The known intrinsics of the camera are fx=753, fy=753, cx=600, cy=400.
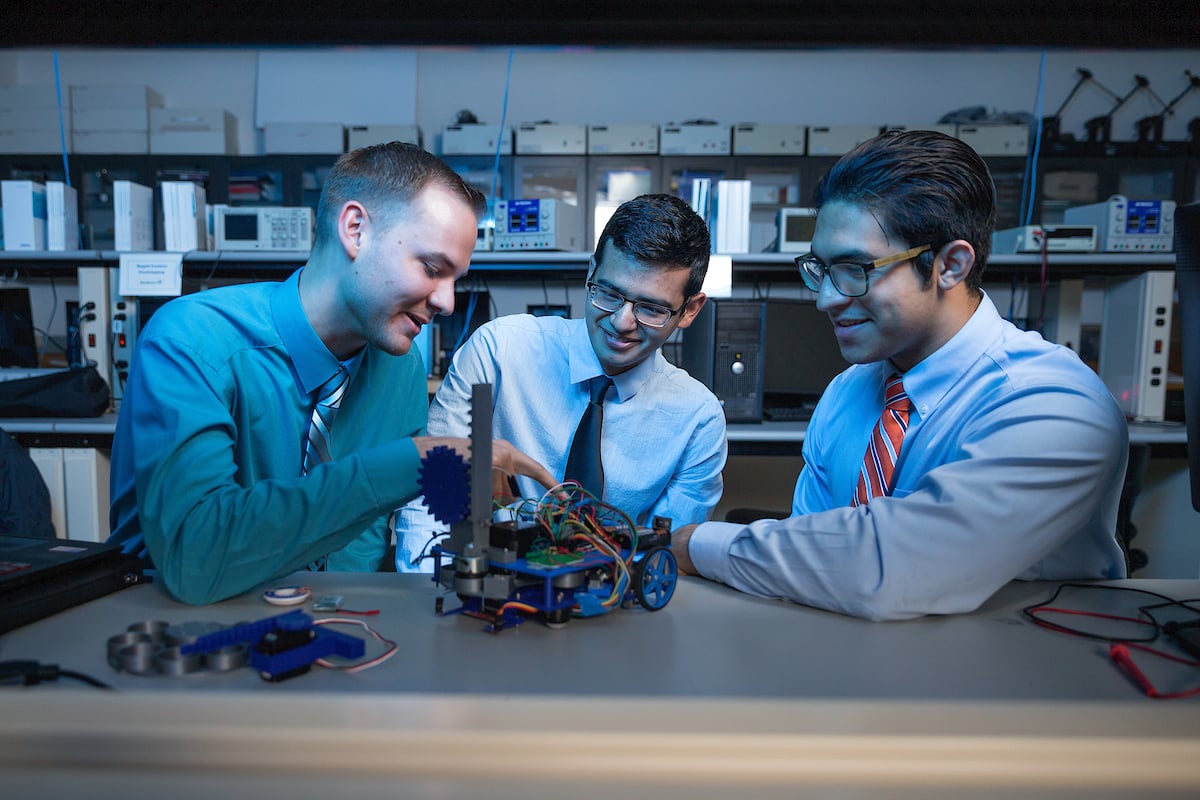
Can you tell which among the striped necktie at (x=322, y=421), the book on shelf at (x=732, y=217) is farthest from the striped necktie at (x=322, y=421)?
the book on shelf at (x=732, y=217)

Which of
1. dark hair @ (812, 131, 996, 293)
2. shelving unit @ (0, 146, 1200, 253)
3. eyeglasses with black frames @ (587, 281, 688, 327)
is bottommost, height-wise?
eyeglasses with black frames @ (587, 281, 688, 327)

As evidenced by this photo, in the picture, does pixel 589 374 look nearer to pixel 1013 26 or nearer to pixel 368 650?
pixel 368 650

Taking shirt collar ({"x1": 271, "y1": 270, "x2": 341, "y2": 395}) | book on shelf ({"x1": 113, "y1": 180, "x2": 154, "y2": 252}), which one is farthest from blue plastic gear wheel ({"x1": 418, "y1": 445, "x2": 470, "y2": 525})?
book on shelf ({"x1": 113, "y1": 180, "x2": 154, "y2": 252})

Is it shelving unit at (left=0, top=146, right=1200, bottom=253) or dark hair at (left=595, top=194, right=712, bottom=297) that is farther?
shelving unit at (left=0, top=146, right=1200, bottom=253)

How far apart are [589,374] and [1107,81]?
5703mm

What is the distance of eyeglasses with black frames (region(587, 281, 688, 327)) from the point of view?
1475 mm

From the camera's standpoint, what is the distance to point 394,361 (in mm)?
1447

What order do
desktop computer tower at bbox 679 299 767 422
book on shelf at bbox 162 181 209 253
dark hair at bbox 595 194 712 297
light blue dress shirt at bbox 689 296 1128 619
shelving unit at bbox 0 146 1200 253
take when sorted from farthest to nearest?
shelving unit at bbox 0 146 1200 253, book on shelf at bbox 162 181 209 253, desktop computer tower at bbox 679 299 767 422, dark hair at bbox 595 194 712 297, light blue dress shirt at bbox 689 296 1128 619

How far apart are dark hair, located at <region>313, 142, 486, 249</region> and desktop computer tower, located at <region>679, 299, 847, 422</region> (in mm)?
1767

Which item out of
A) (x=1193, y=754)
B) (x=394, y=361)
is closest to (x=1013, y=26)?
(x=1193, y=754)

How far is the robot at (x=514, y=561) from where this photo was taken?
2.41 ft

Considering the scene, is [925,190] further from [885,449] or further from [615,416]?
[615,416]

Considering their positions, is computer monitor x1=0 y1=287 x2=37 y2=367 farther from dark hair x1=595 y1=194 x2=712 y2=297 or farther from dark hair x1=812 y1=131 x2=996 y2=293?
dark hair x1=812 y1=131 x2=996 y2=293

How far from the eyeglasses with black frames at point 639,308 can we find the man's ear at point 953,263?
0.51 m
